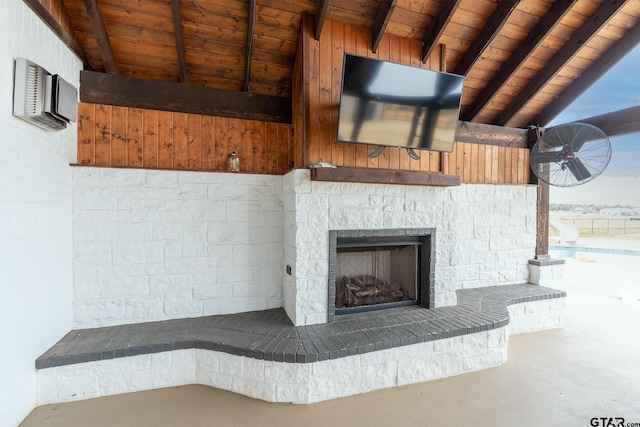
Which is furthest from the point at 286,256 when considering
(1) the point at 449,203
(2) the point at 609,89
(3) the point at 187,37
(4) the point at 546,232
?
(2) the point at 609,89

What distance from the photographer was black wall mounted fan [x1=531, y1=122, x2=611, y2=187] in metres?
3.01

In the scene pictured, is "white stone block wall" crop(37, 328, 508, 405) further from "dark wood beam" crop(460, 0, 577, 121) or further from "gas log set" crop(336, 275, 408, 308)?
"dark wood beam" crop(460, 0, 577, 121)

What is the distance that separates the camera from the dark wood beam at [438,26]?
98.6 inches

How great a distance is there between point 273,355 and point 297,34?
9.45ft

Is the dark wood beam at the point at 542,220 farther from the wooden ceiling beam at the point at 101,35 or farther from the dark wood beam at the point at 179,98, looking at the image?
the wooden ceiling beam at the point at 101,35

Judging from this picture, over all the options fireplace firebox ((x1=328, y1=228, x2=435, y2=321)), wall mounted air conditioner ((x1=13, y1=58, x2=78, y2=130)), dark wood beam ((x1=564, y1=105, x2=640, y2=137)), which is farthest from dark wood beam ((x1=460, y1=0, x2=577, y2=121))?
wall mounted air conditioner ((x1=13, y1=58, x2=78, y2=130))

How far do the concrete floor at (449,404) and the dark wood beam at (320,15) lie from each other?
3129 mm

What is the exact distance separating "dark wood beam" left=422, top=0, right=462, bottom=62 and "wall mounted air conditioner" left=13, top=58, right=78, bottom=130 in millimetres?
3179

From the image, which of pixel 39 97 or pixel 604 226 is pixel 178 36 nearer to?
pixel 39 97

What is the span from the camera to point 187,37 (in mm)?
2543

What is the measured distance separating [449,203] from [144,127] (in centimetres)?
322

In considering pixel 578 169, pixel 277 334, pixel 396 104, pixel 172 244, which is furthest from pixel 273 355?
pixel 578 169

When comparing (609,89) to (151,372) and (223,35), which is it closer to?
(223,35)

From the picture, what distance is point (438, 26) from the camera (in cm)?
265
